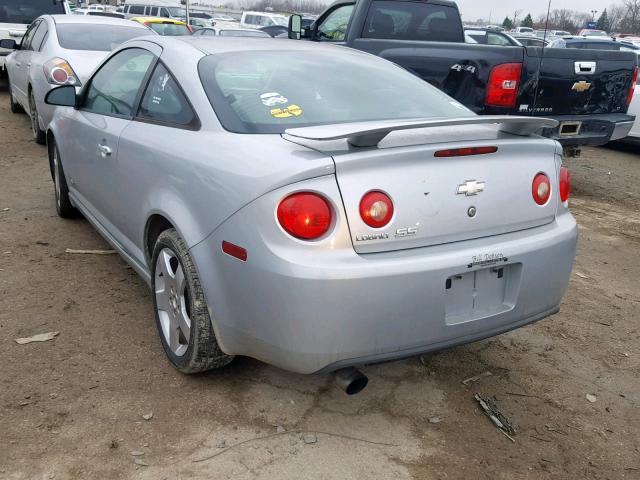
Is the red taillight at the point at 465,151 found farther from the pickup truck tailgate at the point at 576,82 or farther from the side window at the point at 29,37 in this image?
the side window at the point at 29,37

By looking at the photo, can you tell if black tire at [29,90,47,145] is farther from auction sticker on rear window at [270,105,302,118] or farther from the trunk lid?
the trunk lid

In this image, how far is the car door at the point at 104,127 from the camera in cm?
359

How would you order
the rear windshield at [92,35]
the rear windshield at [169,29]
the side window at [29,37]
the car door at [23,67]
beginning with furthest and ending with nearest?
the rear windshield at [169,29] → the side window at [29,37] → the car door at [23,67] → the rear windshield at [92,35]

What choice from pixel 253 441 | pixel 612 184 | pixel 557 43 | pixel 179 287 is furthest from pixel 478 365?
pixel 557 43

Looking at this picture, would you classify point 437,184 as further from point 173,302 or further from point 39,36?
point 39,36

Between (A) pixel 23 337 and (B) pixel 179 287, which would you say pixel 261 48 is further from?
(A) pixel 23 337

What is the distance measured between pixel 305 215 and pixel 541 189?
1161mm

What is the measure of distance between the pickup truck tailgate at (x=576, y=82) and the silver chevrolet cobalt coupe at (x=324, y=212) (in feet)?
9.53

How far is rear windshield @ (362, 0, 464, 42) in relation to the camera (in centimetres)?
707

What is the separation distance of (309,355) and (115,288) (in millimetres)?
2043

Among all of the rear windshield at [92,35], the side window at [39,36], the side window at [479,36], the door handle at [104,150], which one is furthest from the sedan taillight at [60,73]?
the side window at [479,36]

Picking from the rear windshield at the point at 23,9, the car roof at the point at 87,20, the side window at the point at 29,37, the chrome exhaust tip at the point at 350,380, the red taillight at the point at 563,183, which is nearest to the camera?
the chrome exhaust tip at the point at 350,380

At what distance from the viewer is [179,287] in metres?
2.92

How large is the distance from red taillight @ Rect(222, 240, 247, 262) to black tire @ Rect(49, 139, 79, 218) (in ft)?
9.43
